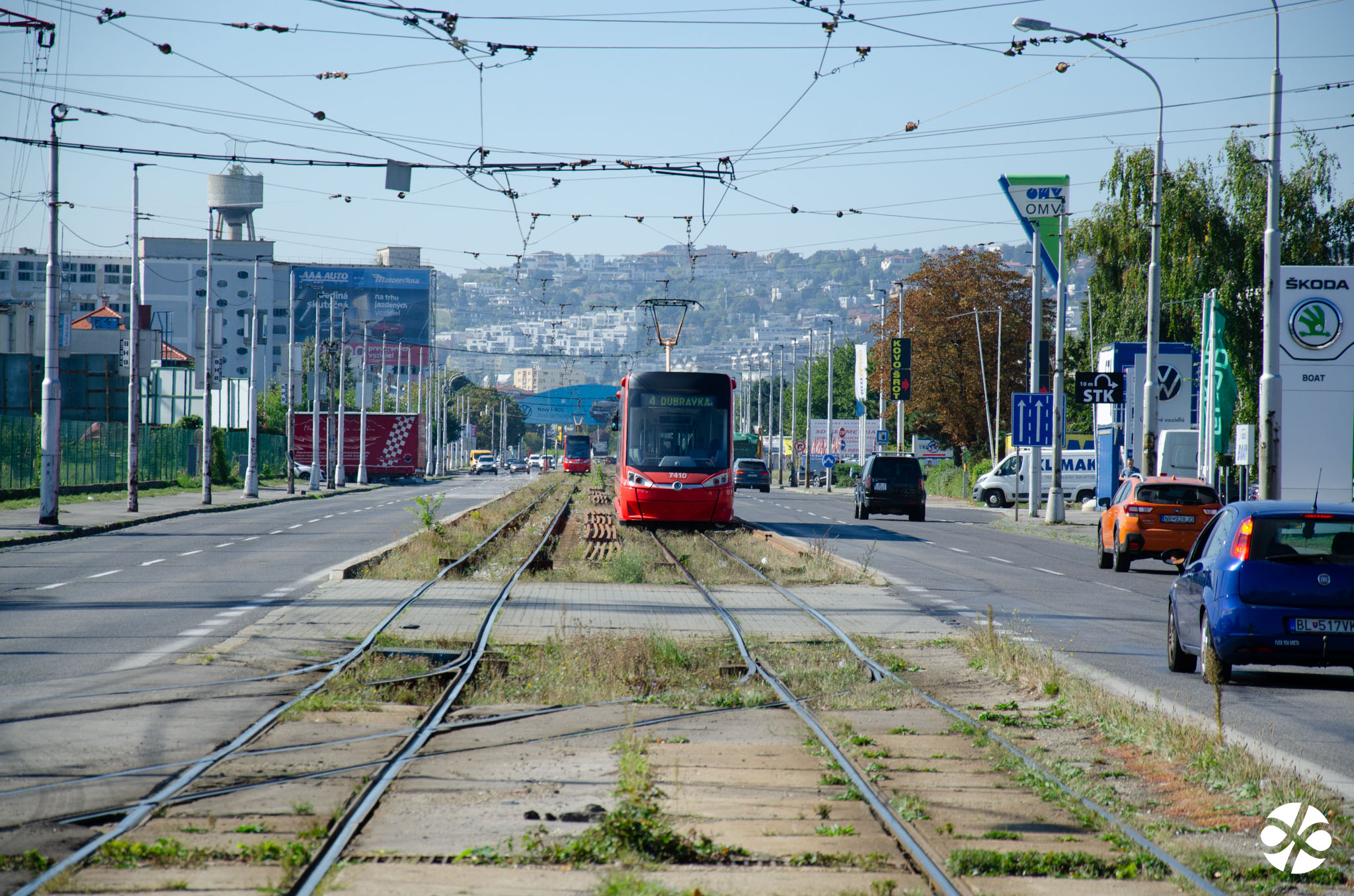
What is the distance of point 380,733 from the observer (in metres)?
8.58

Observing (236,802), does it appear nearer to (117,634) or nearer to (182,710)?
(182,710)

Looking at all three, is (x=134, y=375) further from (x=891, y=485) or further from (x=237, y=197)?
(x=237, y=197)

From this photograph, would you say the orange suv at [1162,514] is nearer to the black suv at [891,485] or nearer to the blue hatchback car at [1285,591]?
the blue hatchback car at [1285,591]

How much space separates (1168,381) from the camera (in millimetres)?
38469

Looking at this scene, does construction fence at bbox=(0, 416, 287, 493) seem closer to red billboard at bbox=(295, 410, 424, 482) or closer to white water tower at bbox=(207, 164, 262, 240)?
red billboard at bbox=(295, 410, 424, 482)

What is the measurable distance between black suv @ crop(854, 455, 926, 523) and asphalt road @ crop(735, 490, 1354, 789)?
8.28ft

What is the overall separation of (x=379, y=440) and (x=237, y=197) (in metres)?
95.8

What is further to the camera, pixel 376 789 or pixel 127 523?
pixel 127 523

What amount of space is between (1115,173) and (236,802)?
51800 millimetres

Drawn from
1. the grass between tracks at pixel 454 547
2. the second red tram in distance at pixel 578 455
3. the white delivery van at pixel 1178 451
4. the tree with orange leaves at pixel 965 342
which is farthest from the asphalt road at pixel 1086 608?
the second red tram in distance at pixel 578 455

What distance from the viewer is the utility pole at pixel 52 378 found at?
29.3 meters

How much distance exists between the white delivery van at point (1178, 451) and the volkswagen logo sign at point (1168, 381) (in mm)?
1252

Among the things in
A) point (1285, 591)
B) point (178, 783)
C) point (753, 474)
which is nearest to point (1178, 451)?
point (753, 474)

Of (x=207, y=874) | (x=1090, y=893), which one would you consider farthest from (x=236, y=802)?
(x=1090, y=893)
